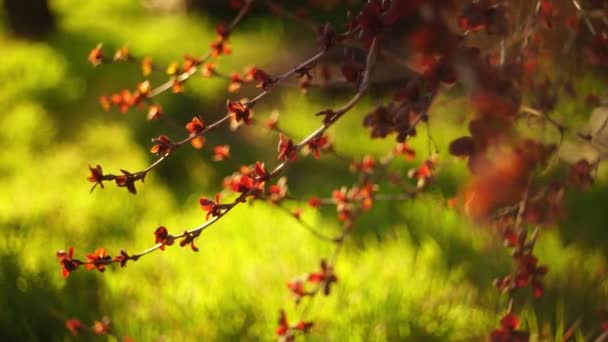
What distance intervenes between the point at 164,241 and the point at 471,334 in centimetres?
110

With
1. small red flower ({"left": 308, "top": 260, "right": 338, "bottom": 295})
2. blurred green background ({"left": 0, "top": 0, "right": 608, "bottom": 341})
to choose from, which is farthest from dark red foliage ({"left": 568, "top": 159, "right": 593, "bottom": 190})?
small red flower ({"left": 308, "top": 260, "right": 338, "bottom": 295})

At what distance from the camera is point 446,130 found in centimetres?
394

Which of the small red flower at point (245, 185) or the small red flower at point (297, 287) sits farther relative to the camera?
the small red flower at point (297, 287)

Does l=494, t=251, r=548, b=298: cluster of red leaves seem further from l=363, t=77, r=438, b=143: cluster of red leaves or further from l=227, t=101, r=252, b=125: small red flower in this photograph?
l=227, t=101, r=252, b=125: small red flower

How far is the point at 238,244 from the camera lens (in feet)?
9.55

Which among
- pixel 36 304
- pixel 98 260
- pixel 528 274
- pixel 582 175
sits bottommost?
pixel 528 274

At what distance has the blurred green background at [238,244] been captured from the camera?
235 centimetres

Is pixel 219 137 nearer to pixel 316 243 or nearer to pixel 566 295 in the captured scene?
pixel 316 243

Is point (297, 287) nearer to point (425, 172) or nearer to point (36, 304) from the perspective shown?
point (425, 172)

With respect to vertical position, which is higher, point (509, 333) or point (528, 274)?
point (528, 274)

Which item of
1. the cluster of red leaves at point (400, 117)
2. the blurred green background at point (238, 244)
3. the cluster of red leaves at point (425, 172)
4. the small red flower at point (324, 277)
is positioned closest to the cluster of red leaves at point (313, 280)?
the small red flower at point (324, 277)

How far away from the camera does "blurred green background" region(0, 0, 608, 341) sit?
2352 mm

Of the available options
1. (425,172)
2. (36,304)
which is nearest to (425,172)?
(425,172)

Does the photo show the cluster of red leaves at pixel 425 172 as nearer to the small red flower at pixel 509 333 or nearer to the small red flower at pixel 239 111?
the small red flower at pixel 509 333
